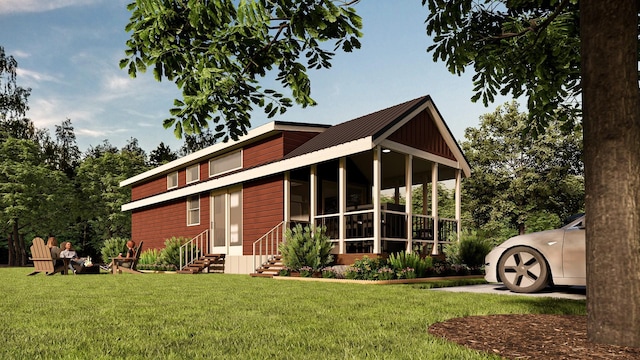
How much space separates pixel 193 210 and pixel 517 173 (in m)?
23.7

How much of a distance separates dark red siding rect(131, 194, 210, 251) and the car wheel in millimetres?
15555

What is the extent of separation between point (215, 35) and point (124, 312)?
3.48 meters

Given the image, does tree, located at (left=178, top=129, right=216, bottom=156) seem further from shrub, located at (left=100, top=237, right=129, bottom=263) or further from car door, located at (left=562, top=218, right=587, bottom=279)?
car door, located at (left=562, top=218, right=587, bottom=279)

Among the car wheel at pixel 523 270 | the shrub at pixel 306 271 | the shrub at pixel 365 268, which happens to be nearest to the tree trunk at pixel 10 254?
the shrub at pixel 306 271

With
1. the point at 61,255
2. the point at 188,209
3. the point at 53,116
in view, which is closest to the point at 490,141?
the point at 188,209

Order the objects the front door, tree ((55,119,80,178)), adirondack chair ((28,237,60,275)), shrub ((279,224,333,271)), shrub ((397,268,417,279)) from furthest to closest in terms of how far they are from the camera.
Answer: tree ((55,119,80,178)), the front door, adirondack chair ((28,237,60,275)), shrub ((279,224,333,271)), shrub ((397,268,417,279))

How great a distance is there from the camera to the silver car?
26.8 feet

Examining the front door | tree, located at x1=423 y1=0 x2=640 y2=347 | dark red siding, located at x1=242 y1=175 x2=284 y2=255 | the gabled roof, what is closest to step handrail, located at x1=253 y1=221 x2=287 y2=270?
dark red siding, located at x1=242 y1=175 x2=284 y2=255

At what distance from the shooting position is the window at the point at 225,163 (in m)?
21.5

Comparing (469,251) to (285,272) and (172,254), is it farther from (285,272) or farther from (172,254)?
(172,254)

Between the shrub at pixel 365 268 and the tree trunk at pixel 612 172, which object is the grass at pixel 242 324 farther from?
the shrub at pixel 365 268

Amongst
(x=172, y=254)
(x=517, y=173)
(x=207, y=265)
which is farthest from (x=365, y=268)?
(x=517, y=173)

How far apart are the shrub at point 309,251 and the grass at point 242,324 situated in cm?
595

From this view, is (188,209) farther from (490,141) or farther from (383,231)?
(490,141)
